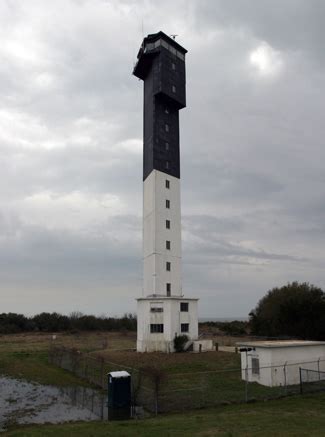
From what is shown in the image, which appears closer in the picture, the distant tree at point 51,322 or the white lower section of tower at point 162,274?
the white lower section of tower at point 162,274

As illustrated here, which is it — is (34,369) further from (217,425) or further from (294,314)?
(294,314)

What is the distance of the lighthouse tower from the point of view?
47.5m

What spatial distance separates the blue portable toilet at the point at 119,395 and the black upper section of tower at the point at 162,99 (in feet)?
116

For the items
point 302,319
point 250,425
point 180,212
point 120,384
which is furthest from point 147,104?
point 250,425

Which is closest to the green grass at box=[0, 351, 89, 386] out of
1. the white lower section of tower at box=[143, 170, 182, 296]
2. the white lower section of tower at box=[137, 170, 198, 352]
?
the white lower section of tower at box=[137, 170, 198, 352]

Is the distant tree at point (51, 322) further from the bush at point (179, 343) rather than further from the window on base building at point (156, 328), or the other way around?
the bush at point (179, 343)

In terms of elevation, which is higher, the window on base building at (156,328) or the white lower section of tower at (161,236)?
the white lower section of tower at (161,236)

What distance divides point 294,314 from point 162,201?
22.6m

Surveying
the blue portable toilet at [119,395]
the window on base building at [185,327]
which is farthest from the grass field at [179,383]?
the window on base building at [185,327]

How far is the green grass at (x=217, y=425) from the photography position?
1398cm

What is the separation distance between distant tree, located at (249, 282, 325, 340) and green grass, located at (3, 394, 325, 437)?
3599cm

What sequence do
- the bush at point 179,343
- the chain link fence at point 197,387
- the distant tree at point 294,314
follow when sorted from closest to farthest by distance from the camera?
the chain link fence at point 197,387 → the bush at point 179,343 → the distant tree at point 294,314

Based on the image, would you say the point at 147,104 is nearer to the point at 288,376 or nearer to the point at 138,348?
the point at 138,348

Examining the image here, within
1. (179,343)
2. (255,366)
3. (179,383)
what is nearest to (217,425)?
(179,383)
